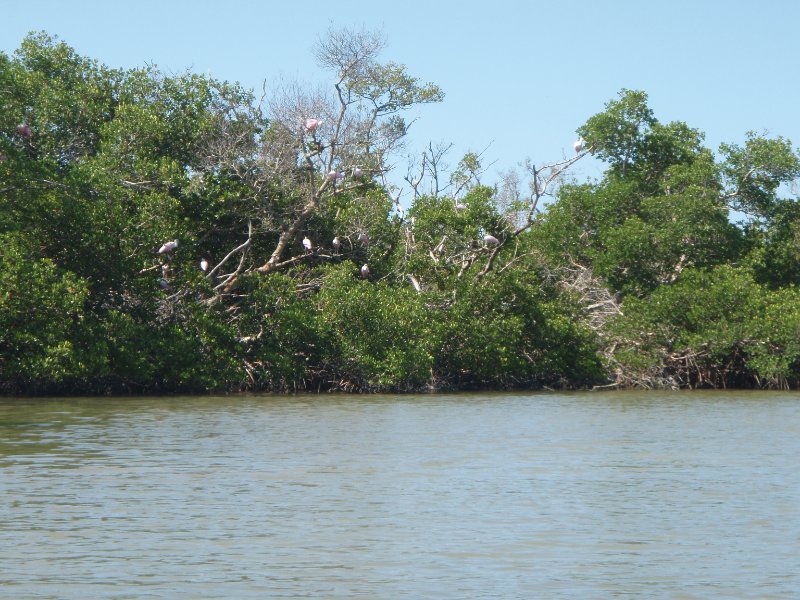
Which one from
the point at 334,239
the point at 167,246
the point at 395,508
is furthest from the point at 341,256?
the point at 395,508

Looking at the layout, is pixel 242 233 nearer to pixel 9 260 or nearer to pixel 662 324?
pixel 9 260

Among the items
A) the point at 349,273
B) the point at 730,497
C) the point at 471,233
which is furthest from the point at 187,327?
the point at 730,497

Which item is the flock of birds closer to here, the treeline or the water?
the treeline

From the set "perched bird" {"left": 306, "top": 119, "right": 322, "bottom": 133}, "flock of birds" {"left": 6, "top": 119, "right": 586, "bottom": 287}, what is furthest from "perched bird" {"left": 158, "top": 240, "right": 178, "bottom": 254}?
"perched bird" {"left": 306, "top": 119, "right": 322, "bottom": 133}

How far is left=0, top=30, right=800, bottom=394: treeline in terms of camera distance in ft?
72.7

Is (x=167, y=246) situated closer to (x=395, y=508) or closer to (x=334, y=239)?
(x=334, y=239)

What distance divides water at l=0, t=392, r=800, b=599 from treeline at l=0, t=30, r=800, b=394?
225 inches

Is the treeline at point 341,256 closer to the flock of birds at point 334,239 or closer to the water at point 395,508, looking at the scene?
the flock of birds at point 334,239

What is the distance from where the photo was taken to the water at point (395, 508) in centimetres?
→ 642

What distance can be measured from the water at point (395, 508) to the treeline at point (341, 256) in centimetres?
572

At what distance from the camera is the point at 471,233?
26672 millimetres

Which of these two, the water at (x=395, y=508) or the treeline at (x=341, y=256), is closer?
the water at (x=395, y=508)

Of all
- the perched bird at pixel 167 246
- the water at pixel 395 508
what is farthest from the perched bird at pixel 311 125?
the water at pixel 395 508

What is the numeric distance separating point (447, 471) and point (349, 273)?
45.9ft
